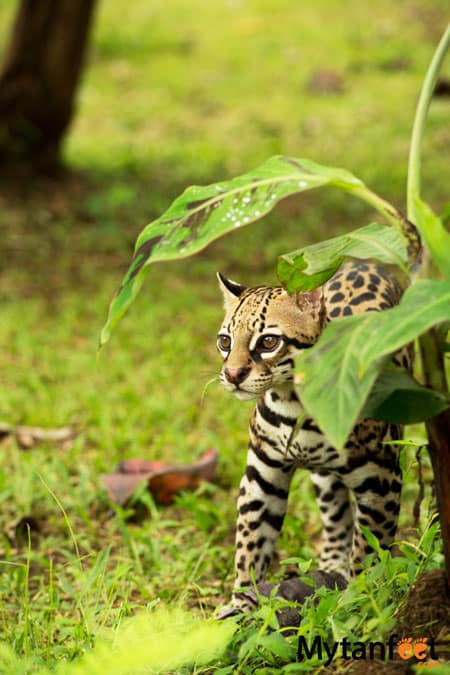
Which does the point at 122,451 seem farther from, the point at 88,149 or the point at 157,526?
the point at 88,149

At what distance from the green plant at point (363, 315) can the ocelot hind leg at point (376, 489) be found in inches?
20.9

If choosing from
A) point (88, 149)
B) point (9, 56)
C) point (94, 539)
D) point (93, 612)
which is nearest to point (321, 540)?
point (94, 539)

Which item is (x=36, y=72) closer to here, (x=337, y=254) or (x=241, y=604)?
(x=241, y=604)

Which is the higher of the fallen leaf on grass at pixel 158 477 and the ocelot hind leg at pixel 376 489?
the ocelot hind leg at pixel 376 489

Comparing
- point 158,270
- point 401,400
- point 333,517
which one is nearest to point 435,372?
point 401,400

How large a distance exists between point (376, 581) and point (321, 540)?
3.30 ft

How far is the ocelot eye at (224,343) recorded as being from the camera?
2561 millimetres

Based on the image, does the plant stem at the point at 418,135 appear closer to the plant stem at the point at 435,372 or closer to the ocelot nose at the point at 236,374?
the plant stem at the point at 435,372

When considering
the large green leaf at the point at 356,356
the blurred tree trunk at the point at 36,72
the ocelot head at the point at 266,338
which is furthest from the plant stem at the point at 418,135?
the blurred tree trunk at the point at 36,72

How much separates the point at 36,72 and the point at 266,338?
235 inches

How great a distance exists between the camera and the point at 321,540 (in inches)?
136

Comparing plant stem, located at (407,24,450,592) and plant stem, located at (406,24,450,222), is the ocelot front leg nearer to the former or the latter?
plant stem, located at (407,24,450,592)

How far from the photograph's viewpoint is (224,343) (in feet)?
8.45

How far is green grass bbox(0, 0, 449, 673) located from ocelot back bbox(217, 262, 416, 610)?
21 cm
